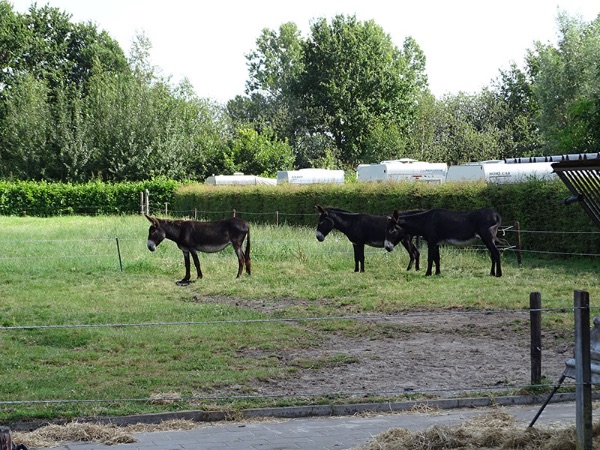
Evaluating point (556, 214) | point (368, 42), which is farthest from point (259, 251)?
point (368, 42)

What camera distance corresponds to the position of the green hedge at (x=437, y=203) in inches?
981

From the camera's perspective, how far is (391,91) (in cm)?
7375

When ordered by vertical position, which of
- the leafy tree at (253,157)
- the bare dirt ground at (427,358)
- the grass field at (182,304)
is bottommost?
the bare dirt ground at (427,358)

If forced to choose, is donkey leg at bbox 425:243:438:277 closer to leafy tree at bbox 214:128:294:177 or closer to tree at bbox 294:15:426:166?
leafy tree at bbox 214:128:294:177

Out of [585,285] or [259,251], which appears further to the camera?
[259,251]

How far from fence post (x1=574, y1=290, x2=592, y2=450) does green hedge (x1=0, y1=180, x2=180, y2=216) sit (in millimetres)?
47825

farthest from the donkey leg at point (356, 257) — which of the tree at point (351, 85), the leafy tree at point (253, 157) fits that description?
the tree at point (351, 85)

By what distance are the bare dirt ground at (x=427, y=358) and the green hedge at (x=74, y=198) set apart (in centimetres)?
4055

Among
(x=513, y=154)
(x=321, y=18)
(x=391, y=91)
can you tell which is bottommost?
(x=513, y=154)

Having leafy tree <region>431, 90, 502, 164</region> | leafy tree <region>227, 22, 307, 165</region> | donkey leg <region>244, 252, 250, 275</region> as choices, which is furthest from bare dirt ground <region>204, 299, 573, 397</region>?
leafy tree <region>227, 22, 307, 165</region>

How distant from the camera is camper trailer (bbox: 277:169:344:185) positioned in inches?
1929

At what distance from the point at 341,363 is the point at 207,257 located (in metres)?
14.2

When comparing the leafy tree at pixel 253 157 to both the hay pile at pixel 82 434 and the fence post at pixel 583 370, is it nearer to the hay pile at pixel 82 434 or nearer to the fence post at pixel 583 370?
the hay pile at pixel 82 434

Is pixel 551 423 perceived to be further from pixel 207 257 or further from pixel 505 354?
pixel 207 257
